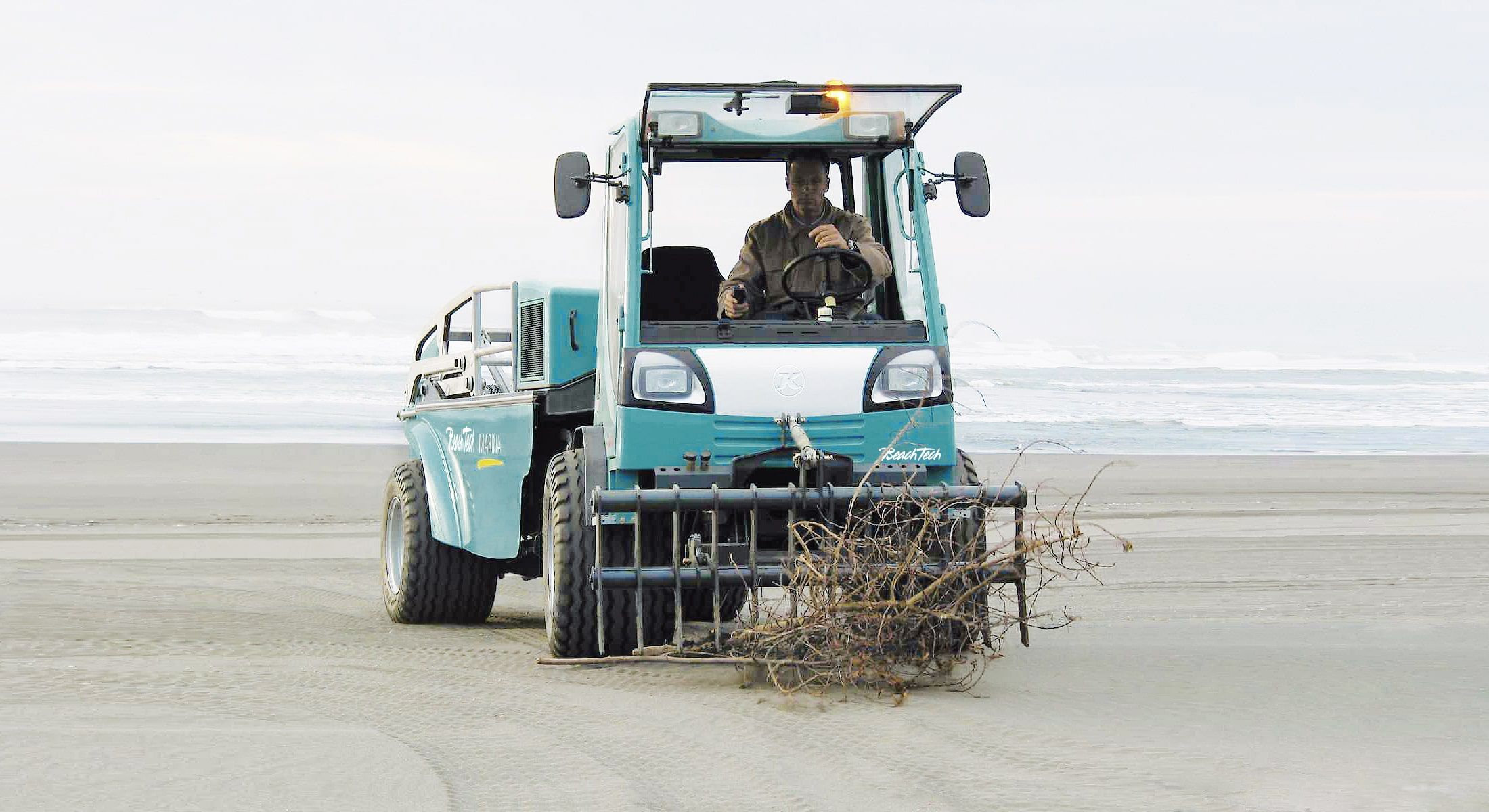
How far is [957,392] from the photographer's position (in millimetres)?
40094

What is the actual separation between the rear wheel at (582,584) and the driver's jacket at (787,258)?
1036mm

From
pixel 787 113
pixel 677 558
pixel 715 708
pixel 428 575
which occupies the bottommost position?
pixel 715 708

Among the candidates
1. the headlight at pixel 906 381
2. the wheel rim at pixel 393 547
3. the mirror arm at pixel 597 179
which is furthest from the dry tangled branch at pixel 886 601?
the wheel rim at pixel 393 547

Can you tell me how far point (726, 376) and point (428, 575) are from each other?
300cm

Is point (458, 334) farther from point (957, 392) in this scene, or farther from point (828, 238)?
point (957, 392)

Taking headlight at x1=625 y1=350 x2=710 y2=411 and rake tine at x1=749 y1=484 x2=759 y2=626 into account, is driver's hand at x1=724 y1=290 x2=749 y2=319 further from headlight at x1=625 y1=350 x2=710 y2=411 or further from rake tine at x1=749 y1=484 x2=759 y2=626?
rake tine at x1=749 y1=484 x2=759 y2=626

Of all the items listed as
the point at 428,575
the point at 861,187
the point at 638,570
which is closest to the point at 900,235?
the point at 861,187

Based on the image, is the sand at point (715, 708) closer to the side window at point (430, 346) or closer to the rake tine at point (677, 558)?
the rake tine at point (677, 558)

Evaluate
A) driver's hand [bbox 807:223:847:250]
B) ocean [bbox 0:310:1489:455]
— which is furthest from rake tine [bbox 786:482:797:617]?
ocean [bbox 0:310:1489:455]

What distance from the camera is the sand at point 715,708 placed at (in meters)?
4.52

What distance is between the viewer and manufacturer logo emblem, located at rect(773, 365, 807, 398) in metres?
6.26

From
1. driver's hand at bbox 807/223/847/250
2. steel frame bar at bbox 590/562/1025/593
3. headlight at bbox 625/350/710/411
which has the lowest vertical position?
steel frame bar at bbox 590/562/1025/593

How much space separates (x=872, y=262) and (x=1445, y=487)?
47.8 ft

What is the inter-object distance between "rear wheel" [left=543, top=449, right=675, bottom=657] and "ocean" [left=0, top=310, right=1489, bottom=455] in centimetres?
812
